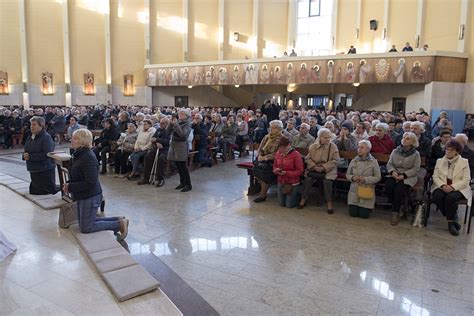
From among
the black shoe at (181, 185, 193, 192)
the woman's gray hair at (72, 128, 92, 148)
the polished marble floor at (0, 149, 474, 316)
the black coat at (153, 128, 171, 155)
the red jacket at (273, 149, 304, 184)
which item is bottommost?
the polished marble floor at (0, 149, 474, 316)

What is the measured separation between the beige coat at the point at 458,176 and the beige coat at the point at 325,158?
1437 mm

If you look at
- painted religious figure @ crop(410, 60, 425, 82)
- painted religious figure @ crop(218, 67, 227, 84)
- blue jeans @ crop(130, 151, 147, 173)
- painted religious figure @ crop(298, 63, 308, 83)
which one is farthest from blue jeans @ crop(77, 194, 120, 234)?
painted religious figure @ crop(218, 67, 227, 84)

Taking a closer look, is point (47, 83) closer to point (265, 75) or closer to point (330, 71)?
point (265, 75)

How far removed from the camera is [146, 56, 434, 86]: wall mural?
16.2m

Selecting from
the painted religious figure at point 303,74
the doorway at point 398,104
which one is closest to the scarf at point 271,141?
the painted religious figure at point 303,74

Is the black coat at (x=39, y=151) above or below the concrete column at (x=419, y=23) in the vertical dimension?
below

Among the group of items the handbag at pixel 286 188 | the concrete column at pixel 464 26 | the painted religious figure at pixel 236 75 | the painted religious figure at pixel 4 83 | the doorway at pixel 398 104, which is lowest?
the handbag at pixel 286 188

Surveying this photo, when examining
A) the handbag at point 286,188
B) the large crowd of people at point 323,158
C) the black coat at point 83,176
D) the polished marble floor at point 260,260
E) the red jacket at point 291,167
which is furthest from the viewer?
the handbag at point 286,188

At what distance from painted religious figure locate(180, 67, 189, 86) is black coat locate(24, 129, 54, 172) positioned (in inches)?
669

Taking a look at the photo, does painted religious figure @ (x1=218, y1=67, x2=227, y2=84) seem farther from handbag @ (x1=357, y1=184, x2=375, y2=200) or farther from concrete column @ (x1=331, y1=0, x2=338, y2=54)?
handbag @ (x1=357, y1=184, x2=375, y2=200)

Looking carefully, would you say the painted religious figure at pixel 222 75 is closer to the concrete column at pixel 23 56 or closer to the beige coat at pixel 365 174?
the concrete column at pixel 23 56

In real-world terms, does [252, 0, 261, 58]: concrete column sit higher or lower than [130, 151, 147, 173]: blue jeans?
higher

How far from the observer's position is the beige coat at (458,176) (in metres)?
5.12

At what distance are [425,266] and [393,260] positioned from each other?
0.32m
